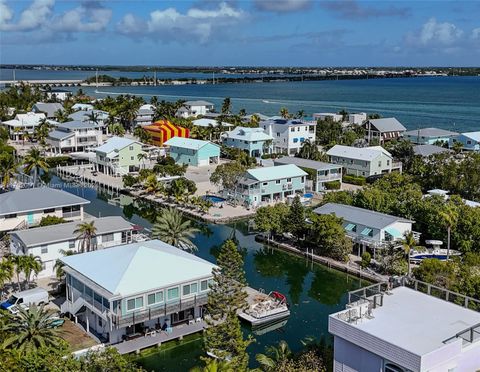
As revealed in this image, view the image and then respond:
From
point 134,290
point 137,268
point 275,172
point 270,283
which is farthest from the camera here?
point 275,172

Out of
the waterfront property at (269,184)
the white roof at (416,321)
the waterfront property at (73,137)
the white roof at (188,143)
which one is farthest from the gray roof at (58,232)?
the waterfront property at (73,137)

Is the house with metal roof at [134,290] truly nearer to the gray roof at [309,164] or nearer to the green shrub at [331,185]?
the gray roof at [309,164]

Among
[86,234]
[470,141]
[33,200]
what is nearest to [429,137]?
[470,141]

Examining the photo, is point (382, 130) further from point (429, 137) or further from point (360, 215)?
point (360, 215)

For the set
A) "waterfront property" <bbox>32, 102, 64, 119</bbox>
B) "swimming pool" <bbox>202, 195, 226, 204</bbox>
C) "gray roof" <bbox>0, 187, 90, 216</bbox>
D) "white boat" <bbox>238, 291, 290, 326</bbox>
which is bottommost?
"white boat" <bbox>238, 291, 290, 326</bbox>

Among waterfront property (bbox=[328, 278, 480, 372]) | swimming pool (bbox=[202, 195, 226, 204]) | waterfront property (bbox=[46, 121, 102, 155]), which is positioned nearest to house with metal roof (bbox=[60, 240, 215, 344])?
waterfront property (bbox=[328, 278, 480, 372])

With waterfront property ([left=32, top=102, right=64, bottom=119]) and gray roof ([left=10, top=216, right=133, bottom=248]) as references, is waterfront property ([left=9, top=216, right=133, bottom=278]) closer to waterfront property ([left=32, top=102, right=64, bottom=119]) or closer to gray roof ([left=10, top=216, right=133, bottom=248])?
gray roof ([left=10, top=216, right=133, bottom=248])
